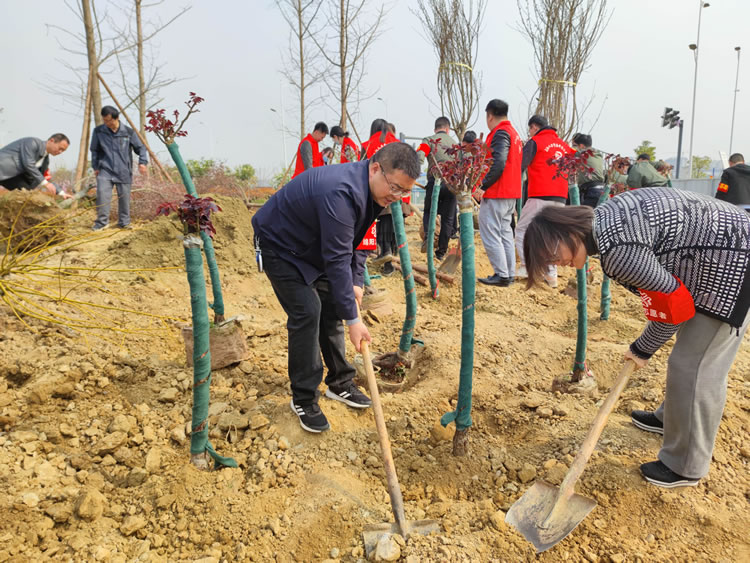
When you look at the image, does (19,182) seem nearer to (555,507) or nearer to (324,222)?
(324,222)

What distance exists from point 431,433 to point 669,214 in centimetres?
155

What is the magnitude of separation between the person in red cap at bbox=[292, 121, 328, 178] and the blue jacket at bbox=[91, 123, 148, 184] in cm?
231

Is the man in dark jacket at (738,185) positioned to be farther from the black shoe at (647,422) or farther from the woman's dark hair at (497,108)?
the black shoe at (647,422)

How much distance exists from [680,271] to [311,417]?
6.06 ft

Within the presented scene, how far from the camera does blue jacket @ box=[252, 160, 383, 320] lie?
85.5 inches

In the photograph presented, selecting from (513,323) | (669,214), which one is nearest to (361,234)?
(669,214)

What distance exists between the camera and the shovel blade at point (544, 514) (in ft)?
6.15

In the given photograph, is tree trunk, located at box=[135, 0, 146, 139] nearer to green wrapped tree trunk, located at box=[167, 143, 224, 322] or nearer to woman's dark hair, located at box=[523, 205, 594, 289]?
green wrapped tree trunk, located at box=[167, 143, 224, 322]

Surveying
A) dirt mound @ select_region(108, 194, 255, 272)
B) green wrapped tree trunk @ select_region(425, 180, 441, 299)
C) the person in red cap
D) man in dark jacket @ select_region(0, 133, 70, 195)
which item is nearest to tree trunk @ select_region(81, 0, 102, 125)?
man in dark jacket @ select_region(0, 133, 70, 195)

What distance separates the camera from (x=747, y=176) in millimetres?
6207

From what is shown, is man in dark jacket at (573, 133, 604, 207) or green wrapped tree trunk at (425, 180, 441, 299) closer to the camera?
green wrapped tree trunk at (425, 180, 441, 299)

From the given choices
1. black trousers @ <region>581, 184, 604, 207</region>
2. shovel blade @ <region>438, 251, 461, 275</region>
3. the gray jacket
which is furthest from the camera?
black trousers @ <region>581, 184, 604, 207</region>

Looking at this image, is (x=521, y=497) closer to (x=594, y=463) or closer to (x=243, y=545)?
(x=594, y=463)

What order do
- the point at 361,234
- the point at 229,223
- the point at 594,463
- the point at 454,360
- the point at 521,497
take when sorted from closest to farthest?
the point at 521,497, the point at 594,463, the point at 361,234, the point at 454,360, the point at 229,223
